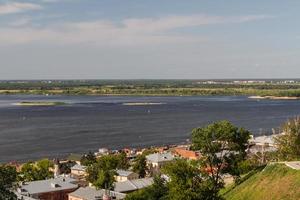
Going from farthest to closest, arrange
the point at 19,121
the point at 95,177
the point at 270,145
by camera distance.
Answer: the point at 19,121 < the point at 270,145 < the point at 95,177

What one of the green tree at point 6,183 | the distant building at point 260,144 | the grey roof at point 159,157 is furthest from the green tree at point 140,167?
the green tree at point 6,183

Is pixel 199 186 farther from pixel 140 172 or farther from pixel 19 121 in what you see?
pixel 19 121

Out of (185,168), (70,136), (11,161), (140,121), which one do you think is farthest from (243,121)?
(185,168)

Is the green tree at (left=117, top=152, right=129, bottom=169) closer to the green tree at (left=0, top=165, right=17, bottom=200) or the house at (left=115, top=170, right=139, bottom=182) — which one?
the house at (left=115, top=170, right=139, bottom=182)

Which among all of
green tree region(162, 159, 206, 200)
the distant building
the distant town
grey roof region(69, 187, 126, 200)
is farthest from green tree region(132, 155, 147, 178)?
green tree region(162, 159, 206, 200)

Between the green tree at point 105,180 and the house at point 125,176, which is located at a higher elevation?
the green tree at point 105,180

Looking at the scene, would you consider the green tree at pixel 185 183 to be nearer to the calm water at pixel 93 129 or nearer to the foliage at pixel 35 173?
the foliage at pixel 35 173
